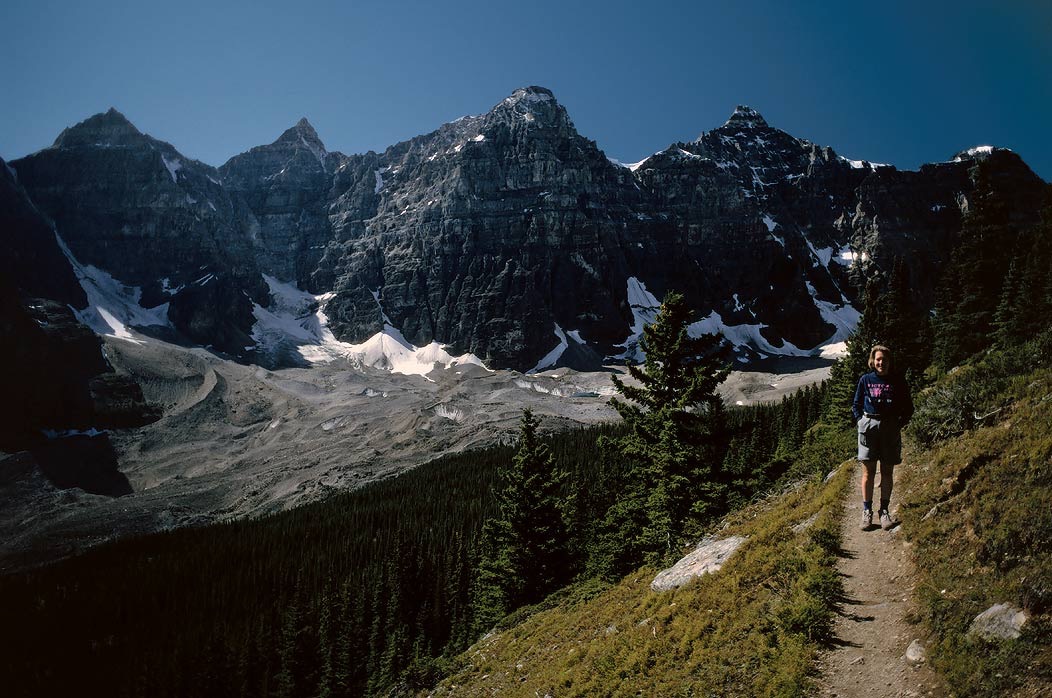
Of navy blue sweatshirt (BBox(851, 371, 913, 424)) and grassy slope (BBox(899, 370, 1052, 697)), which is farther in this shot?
navy blue sweatshirt (BBox(851, 371, 913, 424))

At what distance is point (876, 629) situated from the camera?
7543 millimetres

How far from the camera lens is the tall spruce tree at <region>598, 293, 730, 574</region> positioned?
60.5ft

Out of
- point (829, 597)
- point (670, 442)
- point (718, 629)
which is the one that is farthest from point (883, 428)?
point (670, 442)

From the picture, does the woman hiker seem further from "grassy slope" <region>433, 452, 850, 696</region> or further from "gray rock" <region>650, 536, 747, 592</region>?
"gray rock" <region>650, 536, 747, 592</region>

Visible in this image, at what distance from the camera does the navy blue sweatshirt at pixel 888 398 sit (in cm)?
1016

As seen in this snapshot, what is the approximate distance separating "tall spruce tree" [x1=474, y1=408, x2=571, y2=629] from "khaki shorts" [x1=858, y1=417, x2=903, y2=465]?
2070 cm

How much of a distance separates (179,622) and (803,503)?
8073cm

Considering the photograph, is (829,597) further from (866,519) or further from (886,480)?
(886,480)

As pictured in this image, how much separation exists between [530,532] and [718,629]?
862 inches

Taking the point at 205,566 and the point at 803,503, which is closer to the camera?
the point at 803,503

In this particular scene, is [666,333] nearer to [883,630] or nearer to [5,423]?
[883,630]

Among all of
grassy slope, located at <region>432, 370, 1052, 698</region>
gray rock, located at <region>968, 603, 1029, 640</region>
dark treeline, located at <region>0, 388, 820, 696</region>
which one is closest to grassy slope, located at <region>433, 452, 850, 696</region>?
grassy slope, located at <region>432, 370, 1052, 698</region>

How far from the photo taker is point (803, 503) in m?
13.3

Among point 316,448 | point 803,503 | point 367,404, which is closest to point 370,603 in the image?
point 803,503
